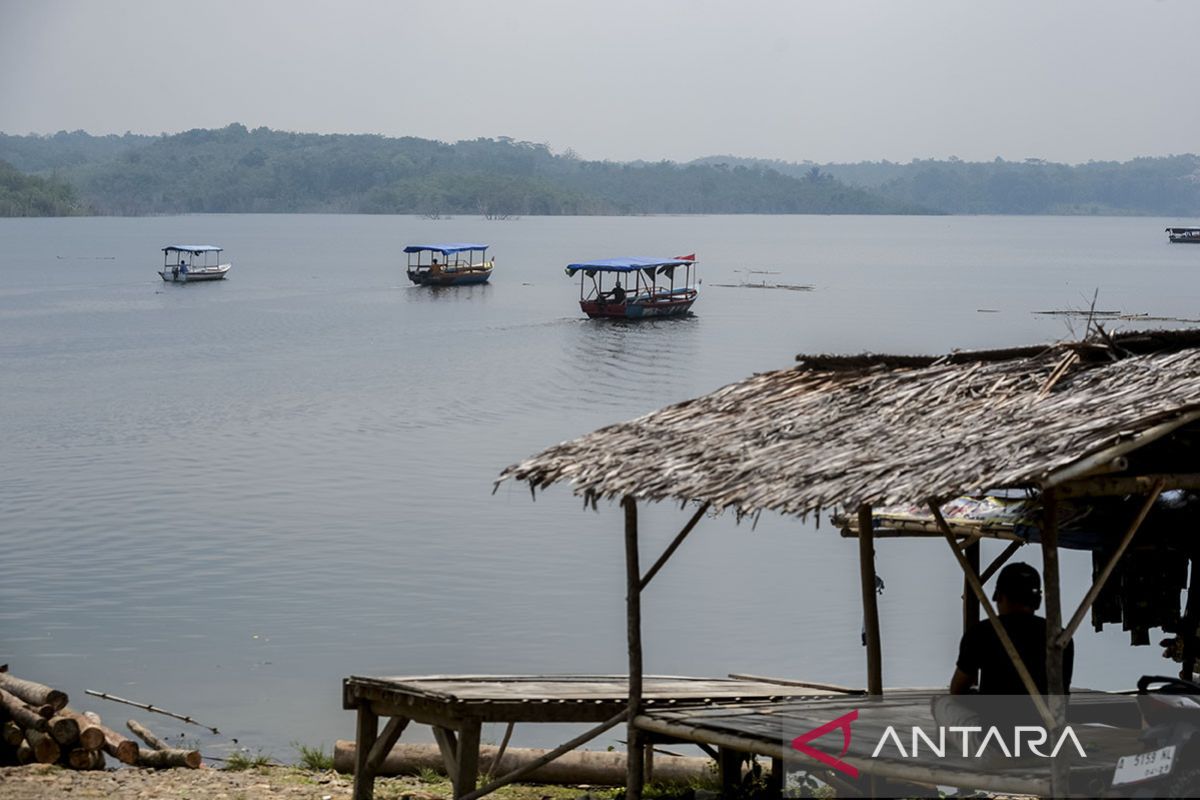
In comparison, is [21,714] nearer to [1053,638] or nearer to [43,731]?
[43,731]

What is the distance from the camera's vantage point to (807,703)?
9117 mm

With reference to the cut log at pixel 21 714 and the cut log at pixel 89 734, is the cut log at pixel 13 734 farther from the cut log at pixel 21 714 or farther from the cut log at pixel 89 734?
the cut log at pixel 89 734

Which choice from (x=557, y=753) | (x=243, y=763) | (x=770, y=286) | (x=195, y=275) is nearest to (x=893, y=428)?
(x=557, y=753)

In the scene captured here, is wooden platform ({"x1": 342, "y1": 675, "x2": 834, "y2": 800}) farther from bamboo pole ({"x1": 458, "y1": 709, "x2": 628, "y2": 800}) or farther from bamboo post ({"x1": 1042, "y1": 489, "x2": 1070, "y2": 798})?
bamboo post ({"x1": 1042, "y1": 489, "x2": 1070, "y2": 798})

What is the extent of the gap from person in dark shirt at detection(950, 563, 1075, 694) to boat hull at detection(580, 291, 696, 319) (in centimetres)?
5642

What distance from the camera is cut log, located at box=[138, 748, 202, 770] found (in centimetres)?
1287

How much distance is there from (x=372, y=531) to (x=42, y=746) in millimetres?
12937

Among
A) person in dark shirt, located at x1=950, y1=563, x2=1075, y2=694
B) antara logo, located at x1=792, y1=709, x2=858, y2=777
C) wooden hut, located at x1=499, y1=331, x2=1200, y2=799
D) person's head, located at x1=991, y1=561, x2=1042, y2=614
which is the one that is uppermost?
wooden hut, located at x1=499, y1=331, x2=1200, y2=799

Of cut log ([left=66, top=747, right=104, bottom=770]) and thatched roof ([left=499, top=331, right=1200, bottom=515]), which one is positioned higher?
thatched roof ([left=499, top=331, right=1200, bottom=515])

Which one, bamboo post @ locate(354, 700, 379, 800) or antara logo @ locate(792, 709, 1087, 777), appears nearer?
antara logo @ locate(792, 709, 1087, 777)

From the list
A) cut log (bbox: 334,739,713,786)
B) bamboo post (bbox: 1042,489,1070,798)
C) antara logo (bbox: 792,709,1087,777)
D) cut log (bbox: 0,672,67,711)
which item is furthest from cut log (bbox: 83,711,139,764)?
bamboo post (bbox: 1042,489,1070,798)

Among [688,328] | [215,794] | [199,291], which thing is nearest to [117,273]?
[199,291]

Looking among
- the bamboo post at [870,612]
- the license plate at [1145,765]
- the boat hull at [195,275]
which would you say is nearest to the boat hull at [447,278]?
the boat hull at [195,275]

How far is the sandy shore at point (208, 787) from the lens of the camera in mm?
11258
